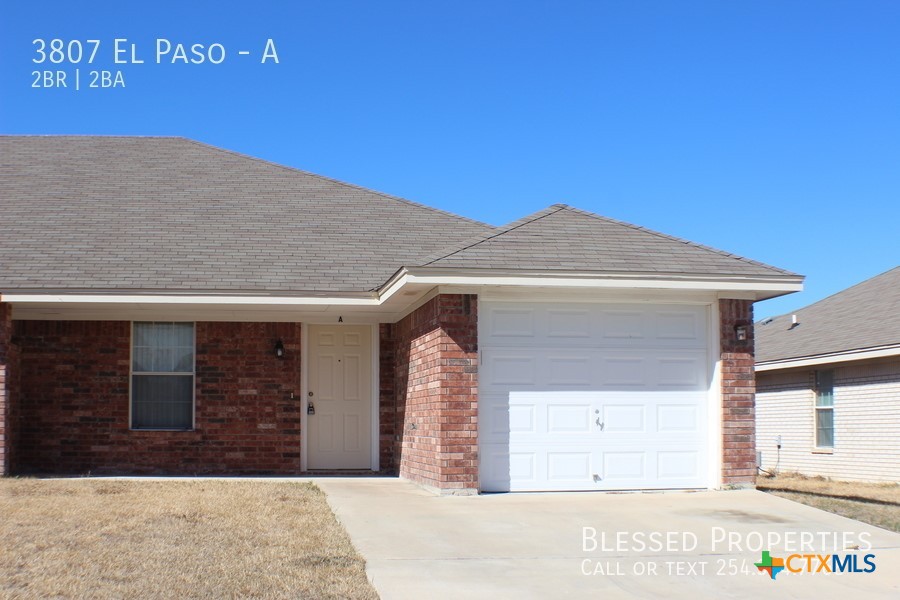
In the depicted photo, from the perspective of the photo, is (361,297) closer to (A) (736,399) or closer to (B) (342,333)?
(B) (342,333)

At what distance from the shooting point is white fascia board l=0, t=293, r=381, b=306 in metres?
12.9

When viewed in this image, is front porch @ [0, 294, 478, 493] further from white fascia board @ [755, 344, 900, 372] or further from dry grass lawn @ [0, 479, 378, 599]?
white fascia board @ [755, 344, 900, 372]

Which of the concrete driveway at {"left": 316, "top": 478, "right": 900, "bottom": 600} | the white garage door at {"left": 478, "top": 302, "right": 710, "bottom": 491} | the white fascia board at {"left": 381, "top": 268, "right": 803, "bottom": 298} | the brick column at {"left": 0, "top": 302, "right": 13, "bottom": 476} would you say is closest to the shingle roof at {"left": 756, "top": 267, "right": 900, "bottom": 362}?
the white fascia board at {"left": 381, "top": 268, "right": 803, "bottom": 298}

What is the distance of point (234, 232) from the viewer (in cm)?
1547

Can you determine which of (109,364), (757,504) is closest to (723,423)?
(757,504)

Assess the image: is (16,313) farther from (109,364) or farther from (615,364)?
(615,364)

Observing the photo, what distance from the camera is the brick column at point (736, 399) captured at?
12.2m

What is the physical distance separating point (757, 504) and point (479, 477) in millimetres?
3139

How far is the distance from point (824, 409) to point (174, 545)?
1505cm

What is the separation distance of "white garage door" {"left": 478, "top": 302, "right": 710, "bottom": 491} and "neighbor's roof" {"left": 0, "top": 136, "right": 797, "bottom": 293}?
81 centimetres

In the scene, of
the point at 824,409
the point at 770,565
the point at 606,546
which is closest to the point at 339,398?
the point at 606,546

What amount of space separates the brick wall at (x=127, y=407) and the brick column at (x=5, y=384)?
3.79 ft

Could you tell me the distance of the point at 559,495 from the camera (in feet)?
38.5

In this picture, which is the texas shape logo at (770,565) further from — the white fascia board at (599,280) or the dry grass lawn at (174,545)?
the white fascia board at (599,280)
